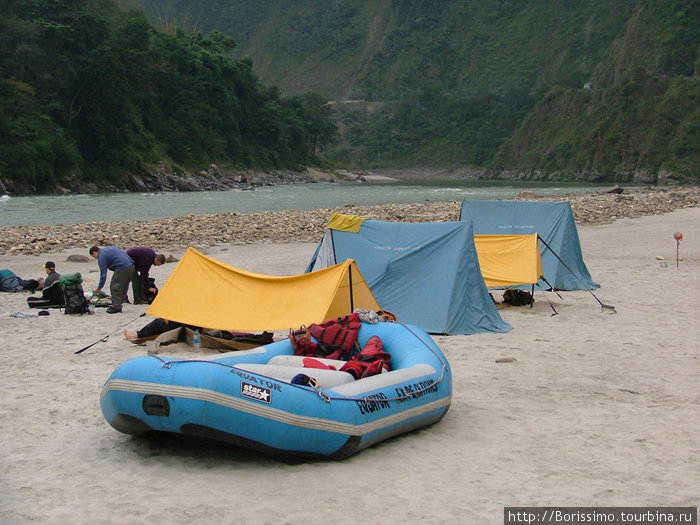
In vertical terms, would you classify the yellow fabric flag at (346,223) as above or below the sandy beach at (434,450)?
above

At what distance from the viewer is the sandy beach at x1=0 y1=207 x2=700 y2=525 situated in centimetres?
488

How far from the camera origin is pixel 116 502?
4.92m

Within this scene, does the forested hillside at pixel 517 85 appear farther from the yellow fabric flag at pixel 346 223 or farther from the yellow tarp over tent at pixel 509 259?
the yellow fabric flag at pixel 346 223

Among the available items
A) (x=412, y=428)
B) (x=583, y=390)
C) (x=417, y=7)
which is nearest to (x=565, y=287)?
(x=583, y=390)

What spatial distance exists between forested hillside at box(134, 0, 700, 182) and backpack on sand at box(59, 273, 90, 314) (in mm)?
80858

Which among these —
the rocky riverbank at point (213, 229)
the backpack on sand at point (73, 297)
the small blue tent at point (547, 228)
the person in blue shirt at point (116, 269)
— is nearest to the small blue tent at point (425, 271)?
the small blue tent at point (547, 228)

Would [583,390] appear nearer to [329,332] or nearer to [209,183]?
[329,332]

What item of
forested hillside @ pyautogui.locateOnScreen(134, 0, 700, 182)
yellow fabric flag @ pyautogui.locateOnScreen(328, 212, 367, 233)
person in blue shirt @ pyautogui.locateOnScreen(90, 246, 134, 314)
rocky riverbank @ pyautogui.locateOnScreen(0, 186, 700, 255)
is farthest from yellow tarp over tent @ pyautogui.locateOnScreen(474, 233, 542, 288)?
forested hillside @ pyautogui.locateOnScreen(134, 0, 700, 182)

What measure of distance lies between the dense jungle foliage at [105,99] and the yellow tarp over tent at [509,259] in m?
45.4

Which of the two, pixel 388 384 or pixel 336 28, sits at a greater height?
pixel 336 28

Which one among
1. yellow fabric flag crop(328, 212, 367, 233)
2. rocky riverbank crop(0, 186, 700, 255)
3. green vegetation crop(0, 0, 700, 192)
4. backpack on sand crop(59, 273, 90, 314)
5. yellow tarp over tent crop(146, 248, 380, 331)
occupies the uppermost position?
green vegetation crop(0, 0, 700, 192)

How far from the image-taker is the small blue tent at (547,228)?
13969 mm

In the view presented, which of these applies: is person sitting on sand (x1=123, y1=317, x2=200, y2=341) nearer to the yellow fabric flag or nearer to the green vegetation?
the yellow fabric flag

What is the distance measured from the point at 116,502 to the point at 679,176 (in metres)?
86.6
